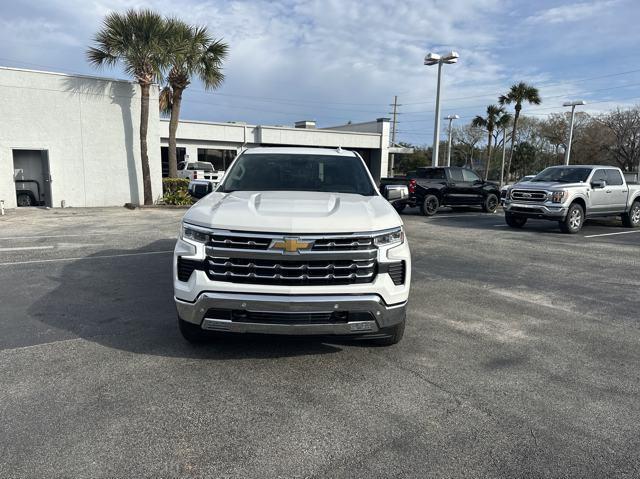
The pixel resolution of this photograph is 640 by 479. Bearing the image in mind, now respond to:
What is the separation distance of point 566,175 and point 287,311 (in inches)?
499

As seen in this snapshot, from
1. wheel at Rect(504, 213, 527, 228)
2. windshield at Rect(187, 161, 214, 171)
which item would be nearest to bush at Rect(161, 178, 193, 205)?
windshield at Rect(187, 161, 214, 171)

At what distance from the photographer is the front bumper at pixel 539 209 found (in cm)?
1249

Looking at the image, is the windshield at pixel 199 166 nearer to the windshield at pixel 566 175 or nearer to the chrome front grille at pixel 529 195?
the chrome front grille at pixel 529 195

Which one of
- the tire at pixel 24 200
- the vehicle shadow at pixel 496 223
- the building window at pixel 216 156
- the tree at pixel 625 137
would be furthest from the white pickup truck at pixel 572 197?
the tree at pixel 625 137

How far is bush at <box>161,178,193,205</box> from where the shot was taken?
19.3m

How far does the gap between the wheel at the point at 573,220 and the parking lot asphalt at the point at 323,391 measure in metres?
6.48

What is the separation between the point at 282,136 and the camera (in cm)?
3256

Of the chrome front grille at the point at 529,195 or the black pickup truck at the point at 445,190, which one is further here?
the black pickup truck at the point at 445,190

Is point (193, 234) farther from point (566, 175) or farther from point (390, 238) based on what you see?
point (566, 175)

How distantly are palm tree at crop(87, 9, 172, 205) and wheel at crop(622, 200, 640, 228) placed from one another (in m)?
17.0

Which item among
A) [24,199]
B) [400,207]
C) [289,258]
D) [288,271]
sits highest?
[289,258]

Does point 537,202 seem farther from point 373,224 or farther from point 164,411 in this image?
point 164,411

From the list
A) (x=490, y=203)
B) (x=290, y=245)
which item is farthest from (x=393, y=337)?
(x=490, y=203)

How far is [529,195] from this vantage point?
13.1 m
